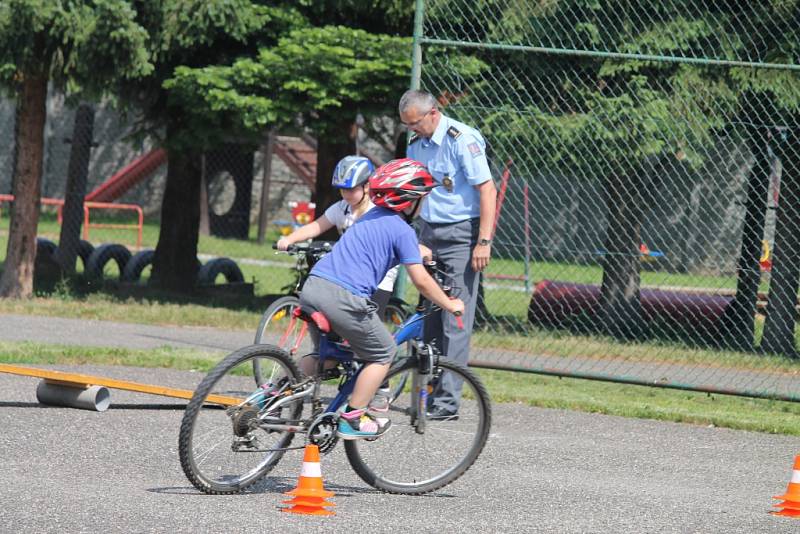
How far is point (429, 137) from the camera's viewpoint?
839 centimetres

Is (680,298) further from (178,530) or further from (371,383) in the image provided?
(178,530)

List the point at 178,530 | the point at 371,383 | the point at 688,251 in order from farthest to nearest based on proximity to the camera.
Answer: the point at 688,251
the point at 371,383
the point at 178,530

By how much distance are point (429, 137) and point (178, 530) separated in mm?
3817

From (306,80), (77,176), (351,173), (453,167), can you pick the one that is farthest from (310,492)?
(77,176)

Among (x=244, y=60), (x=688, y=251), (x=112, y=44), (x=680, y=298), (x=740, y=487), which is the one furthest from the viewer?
(x=688, y=251)

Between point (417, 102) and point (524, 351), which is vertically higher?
point (417, 102)

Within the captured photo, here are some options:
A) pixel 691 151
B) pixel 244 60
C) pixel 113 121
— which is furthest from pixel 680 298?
pixel 113 121

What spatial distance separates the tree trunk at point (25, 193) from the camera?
15148 millimetres

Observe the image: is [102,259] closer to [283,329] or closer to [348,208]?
[283,329]

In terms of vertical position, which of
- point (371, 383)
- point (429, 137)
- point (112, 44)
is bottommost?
point (371, 383)

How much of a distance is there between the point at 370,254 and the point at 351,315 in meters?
0.31

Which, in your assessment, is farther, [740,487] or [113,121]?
[113,121]

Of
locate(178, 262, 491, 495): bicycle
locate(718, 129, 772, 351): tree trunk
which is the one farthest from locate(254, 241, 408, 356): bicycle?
locate(718, 129, 772, 351): tree trunk

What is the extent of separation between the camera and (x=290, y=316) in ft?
30.9
